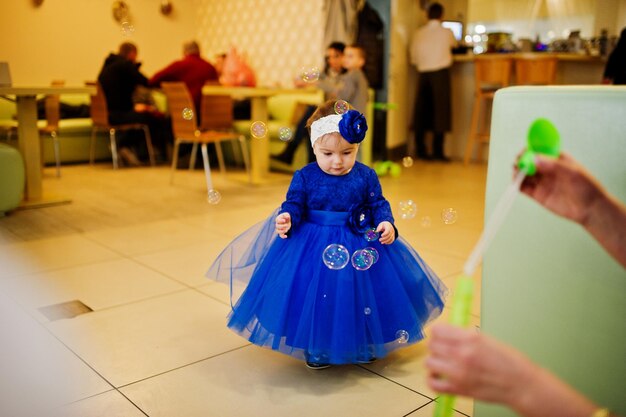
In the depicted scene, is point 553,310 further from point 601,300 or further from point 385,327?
point 385,327

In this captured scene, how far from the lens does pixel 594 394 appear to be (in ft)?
3.67

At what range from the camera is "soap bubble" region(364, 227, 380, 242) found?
1.83m

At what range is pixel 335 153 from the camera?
184 centimetres

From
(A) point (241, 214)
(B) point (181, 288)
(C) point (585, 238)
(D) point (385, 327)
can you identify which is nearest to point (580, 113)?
(C) point (585, 238)

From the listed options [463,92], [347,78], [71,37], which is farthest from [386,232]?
[71,37]

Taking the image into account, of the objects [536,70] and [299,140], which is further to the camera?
[536,70]

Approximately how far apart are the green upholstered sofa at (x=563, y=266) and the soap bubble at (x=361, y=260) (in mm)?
563

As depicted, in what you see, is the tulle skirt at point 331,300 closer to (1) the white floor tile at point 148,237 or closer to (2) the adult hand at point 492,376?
(2) the adult hand at point 492,376

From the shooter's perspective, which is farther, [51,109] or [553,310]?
[51,109]

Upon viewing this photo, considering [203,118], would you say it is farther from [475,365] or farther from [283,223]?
[475,365]

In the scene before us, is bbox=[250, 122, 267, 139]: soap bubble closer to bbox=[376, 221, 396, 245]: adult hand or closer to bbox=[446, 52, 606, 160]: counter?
bbox=[376, 221, 396, 245]: adult hand

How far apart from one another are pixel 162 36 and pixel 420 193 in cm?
534

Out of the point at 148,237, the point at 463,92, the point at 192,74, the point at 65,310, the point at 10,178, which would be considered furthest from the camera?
the point at 463,92

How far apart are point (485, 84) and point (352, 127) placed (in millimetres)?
5427
